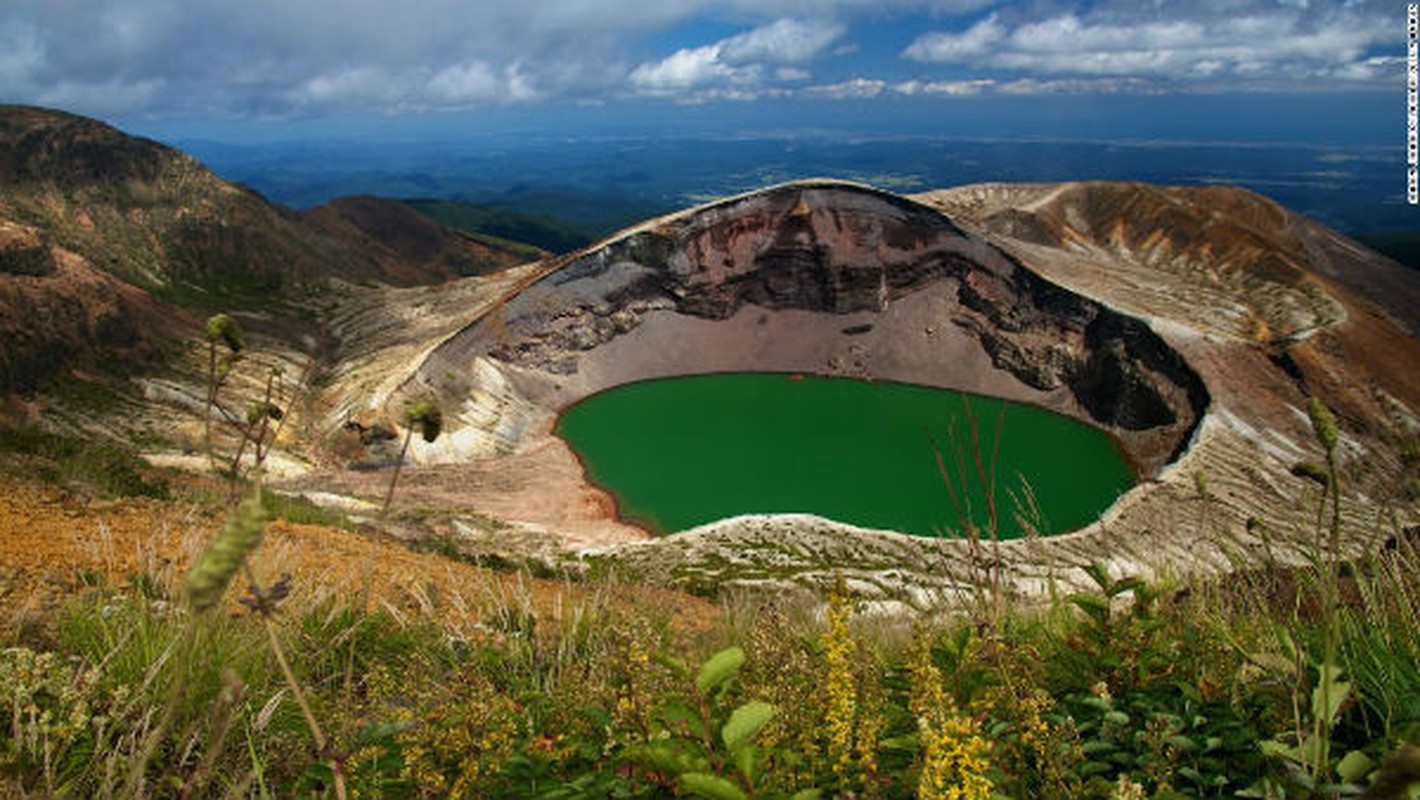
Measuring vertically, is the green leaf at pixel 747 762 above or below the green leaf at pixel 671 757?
above

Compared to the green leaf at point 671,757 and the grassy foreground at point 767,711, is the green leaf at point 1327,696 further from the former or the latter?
the green leaf at point 671,757

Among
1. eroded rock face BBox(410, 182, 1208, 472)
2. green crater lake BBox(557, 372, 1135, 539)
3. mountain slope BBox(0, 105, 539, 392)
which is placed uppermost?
mountain slope BBox(0, 105, 539, 392)

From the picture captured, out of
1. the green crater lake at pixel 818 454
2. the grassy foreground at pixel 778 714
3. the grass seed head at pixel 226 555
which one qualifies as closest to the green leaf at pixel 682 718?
the grassy foreground at pixel 778 714

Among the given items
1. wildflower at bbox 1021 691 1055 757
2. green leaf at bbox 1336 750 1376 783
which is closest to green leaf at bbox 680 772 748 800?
wildflower at bbox 1021 691 1055 757

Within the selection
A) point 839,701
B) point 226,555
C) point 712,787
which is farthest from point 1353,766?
point 226,555

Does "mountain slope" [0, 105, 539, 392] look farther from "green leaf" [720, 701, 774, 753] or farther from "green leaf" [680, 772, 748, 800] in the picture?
"green leaf" [680, 772, 748, 800]

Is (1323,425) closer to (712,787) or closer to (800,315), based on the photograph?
(712,787)
